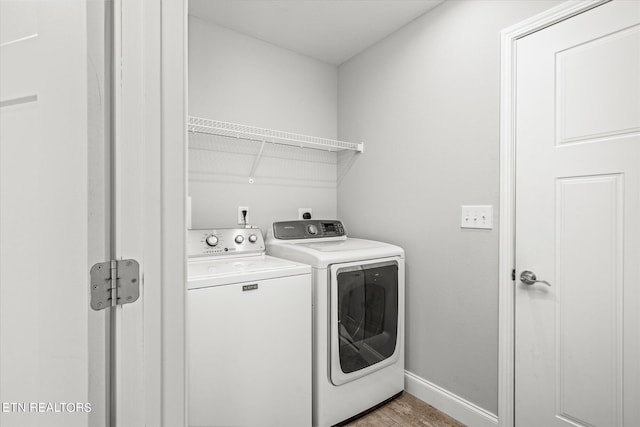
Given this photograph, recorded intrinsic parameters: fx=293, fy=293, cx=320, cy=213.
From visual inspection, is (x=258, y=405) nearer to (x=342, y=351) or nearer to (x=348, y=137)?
(x=342, y=351)

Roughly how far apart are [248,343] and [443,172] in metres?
1.52

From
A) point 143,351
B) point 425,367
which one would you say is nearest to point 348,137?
point 425,367

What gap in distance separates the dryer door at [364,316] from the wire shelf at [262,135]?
1.09 m

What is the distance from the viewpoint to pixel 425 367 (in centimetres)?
199

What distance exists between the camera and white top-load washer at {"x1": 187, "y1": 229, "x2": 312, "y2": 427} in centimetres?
128

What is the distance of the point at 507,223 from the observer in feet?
5.14

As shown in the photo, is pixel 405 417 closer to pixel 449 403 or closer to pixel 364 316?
pixel 449 403

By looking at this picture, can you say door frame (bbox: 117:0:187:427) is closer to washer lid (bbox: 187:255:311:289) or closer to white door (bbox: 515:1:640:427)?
washer lid (bbox: 187:255:311:289)

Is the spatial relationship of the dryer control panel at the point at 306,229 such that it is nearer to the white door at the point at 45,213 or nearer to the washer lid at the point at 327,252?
the washer lid at the point at 327,252

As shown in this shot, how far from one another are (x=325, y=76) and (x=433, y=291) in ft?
6.72

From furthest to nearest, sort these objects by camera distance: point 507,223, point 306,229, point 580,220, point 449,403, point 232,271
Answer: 1. point 306,229
2. point 449,403
3. point 507,223
4. point 232,271
5. point 580,220

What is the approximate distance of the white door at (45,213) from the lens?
58 centimetres

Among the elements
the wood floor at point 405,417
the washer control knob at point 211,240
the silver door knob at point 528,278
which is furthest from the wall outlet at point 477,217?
the washer control knob at point 211,240

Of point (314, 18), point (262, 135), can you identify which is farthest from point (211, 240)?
point (314, 18)
